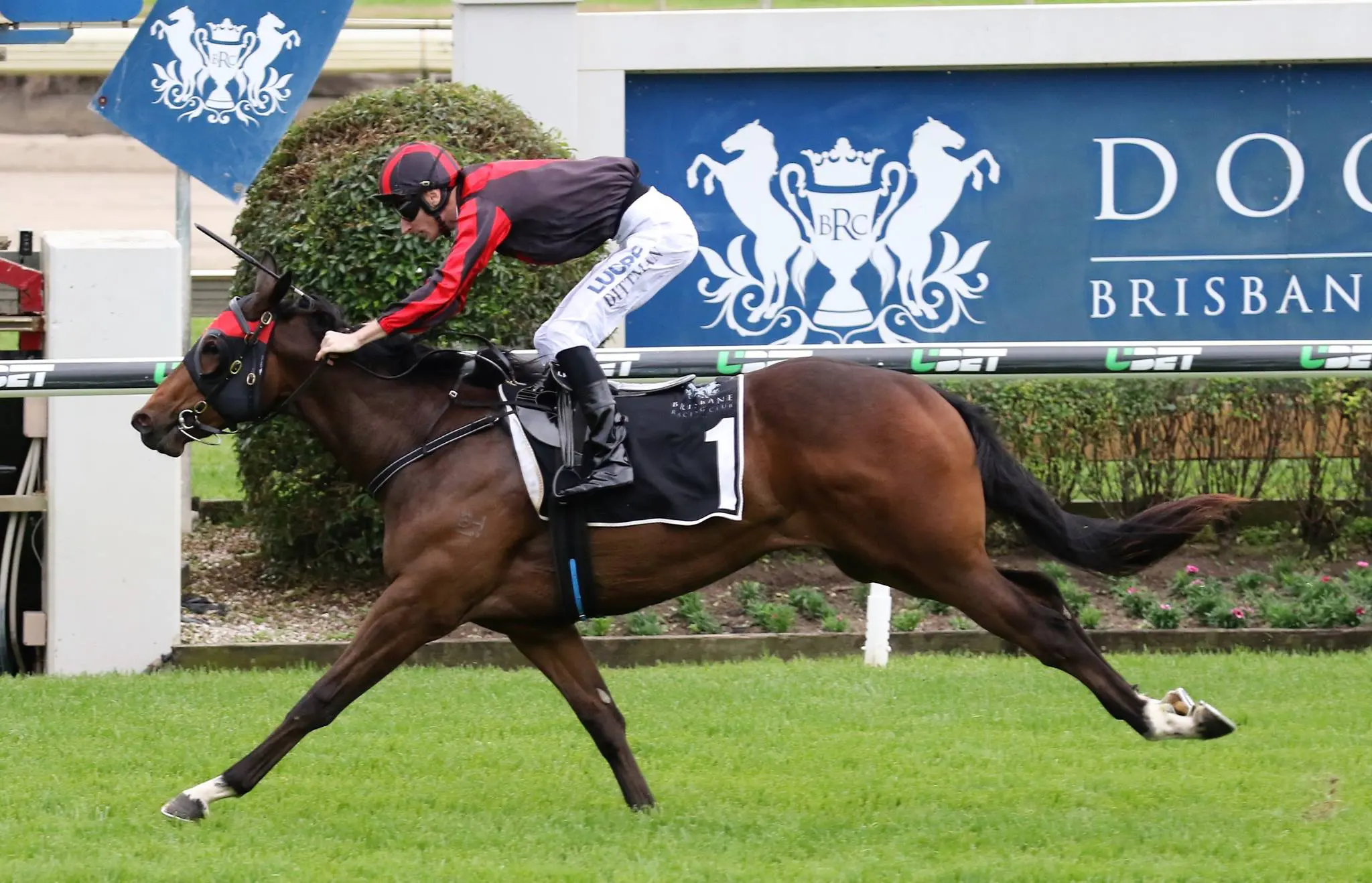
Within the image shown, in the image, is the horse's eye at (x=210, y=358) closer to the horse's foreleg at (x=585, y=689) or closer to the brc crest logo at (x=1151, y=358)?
the horse's foreleg at (x=585, y=689)

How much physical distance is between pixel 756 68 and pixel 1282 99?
3074 mm

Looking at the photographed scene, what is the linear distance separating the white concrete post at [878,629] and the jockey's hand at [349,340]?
298 centimetres

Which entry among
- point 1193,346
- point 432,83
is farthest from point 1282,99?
point 432,83

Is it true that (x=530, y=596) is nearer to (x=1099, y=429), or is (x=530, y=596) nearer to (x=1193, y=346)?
(x=1193, y=346)

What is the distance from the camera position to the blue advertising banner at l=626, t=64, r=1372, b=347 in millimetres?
10766

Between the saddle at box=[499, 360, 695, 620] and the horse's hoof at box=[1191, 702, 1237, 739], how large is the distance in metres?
1.83

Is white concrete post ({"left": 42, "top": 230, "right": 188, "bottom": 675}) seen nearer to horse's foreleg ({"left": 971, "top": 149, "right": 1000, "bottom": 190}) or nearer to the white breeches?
the white breeches

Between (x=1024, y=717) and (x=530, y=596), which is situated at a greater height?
(x=530, y=596)

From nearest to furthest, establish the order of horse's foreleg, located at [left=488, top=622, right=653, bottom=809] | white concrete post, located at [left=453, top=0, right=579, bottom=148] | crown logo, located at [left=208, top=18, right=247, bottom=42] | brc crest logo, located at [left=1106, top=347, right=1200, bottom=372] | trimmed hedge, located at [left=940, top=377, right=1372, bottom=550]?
horse's foreleg, located at [left=488, top=622, right=653, bottom=809]
brc crest logo, located at [left=1106, top=347, right=1200, bottom=372]
crown logo, located at [left=208, top=18, right=247, bottom=42]
trimmed hedge, located at [left=940, top=377, right=1372, bottom=550]
white concrete post, located at [left=453, top=0, right=579, bottom=148]

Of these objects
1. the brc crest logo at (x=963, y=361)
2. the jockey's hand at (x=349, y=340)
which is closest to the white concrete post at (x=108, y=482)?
the jockey's hand at (x=349, y=340)

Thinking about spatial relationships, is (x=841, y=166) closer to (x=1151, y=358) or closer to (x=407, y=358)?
(x=1151, y=358)

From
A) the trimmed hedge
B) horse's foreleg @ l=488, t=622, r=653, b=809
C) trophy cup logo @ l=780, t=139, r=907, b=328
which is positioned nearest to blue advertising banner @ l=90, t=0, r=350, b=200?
trophy cup logo @ l=780, t=139, r=907, b=328

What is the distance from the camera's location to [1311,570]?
9.62 meters

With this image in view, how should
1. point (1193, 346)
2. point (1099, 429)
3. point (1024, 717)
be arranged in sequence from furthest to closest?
point (1099, 429) → point (1193, 346) → point (1024, 717)
